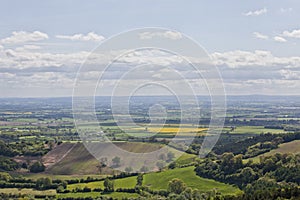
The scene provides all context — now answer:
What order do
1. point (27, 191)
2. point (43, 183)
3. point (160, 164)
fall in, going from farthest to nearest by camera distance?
point (43, 183)
point (160, 164)
point (27, 191)

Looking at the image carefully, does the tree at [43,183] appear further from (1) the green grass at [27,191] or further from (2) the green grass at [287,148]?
(2) the green grass at [287,148]

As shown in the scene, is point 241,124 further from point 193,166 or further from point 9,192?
point 9,192

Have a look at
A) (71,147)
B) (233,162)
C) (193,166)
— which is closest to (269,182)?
(233,162)

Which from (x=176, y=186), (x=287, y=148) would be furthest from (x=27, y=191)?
(x=287, y=148)

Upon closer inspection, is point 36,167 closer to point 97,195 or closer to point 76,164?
point 76,164

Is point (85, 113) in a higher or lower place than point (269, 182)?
higher

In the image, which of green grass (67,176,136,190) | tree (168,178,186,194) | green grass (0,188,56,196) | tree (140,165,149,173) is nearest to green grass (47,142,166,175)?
tree (140,165,149,173)

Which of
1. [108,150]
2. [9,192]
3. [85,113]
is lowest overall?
[9,192]
